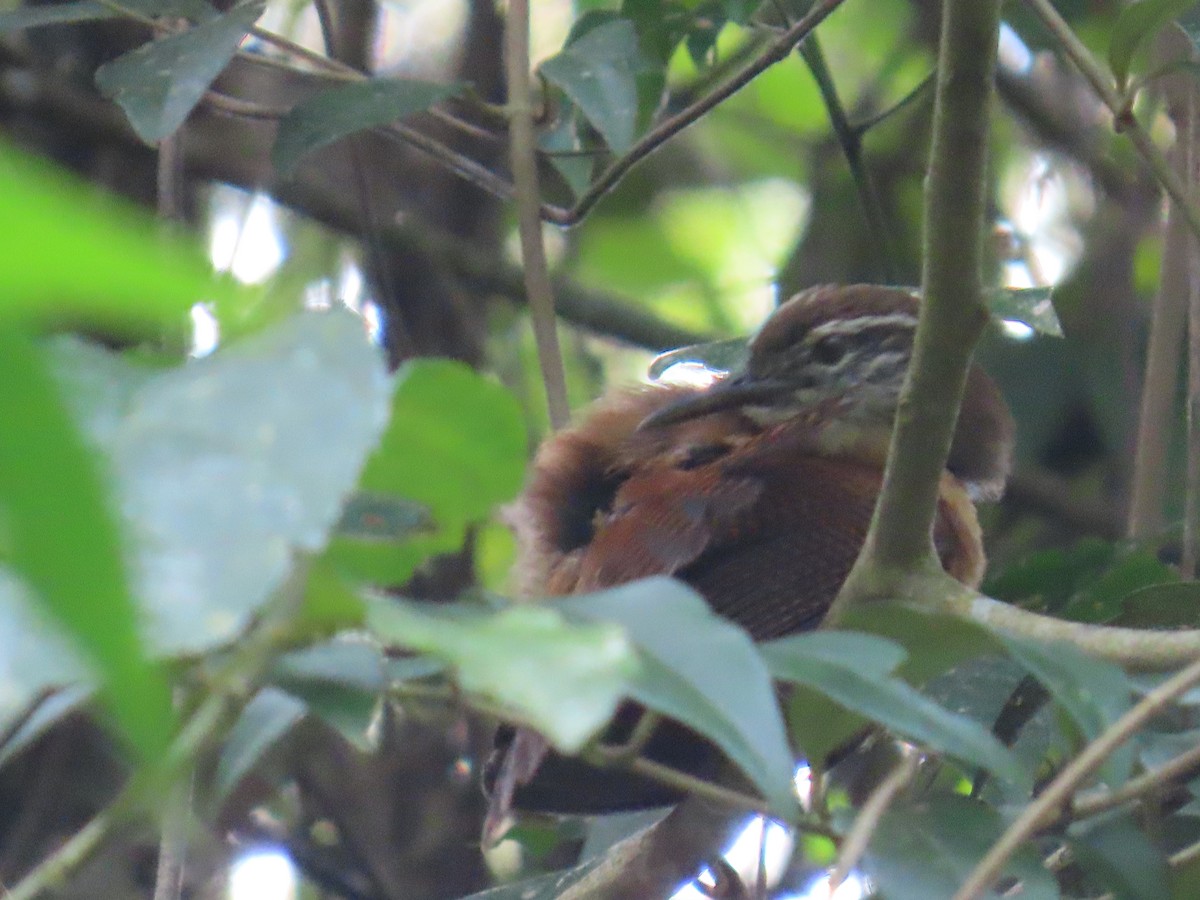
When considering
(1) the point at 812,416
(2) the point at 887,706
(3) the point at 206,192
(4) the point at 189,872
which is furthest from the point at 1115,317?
(2) the point at 887,706

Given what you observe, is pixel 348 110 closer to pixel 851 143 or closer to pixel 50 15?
pixel 50 15

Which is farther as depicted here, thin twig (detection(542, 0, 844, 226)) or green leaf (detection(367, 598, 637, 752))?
thin twig (detection(542, 0, 844, 226))

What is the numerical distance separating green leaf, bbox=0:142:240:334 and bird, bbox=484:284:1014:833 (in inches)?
53.6

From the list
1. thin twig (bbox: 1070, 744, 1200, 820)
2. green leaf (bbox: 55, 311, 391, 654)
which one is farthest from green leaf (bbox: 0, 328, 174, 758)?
thin twig (bbox: 1070, 744, 1200, 820)

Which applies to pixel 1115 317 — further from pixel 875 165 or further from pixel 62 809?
pixel 62 809

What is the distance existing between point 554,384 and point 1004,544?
198cm

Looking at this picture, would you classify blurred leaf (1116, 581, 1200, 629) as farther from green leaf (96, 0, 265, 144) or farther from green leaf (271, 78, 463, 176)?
green leaf (96, 0, 265, 144)

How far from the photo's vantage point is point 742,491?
235 cm

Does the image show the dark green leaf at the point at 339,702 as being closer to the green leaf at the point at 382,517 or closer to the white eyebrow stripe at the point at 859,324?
the green leaf at the point at 382,517

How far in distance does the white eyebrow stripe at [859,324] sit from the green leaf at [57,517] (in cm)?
246

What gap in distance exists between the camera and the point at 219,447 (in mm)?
780

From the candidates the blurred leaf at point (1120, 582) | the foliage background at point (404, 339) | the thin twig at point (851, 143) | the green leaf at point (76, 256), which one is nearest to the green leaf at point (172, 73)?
the foliage background at point (404, 339)

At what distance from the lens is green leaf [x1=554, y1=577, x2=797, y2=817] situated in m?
0.98

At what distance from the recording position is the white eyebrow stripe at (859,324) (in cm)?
291
